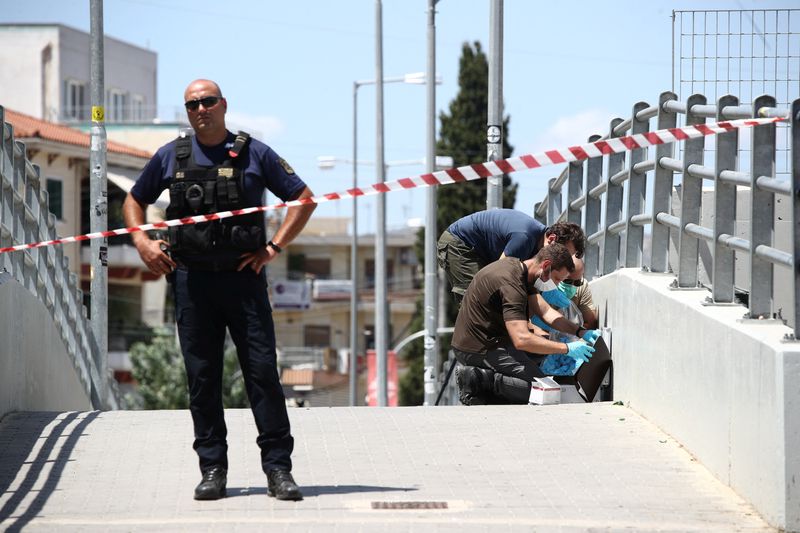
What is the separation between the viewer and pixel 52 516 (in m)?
Result: 6.26

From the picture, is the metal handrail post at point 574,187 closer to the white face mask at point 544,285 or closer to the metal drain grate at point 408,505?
the white face mask at point 544,285

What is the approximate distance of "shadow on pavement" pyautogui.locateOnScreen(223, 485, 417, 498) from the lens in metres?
6.73

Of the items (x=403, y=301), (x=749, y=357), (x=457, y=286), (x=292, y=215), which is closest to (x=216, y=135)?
(x=292, y=215)

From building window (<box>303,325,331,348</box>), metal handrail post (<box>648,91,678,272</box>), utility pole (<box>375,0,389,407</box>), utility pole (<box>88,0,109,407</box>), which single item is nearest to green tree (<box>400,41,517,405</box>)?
utility pole (<box>375,0,389,407</box>)

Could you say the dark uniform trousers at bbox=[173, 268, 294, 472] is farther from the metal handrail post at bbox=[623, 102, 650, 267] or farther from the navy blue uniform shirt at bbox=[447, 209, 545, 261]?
the navy blue uniform shirt at bbox=[447, 209, 545, 261]

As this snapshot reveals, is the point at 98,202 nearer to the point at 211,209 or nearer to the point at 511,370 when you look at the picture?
the point at 511,370

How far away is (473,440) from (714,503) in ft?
6.16

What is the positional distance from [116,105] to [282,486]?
6285cm

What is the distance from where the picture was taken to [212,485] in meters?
6.55

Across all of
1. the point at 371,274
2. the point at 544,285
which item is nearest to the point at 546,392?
the point at 544,285

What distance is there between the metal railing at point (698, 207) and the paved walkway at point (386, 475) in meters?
0.95

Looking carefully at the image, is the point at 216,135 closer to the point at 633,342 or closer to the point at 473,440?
the point at 473,440

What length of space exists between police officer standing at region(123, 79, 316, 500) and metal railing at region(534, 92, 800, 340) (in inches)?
81.8

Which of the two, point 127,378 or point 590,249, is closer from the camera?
point 590,249
